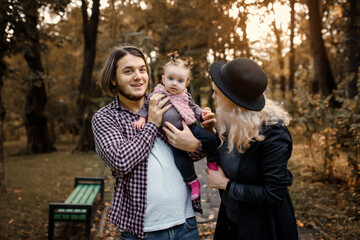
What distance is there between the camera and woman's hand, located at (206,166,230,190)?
7.04ft

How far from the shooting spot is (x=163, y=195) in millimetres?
2049

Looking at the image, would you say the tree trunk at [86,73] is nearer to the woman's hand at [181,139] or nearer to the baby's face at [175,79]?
the baby's face at [175,79]

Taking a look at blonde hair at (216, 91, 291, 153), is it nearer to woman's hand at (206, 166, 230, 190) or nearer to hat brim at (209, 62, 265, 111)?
hat brim at (209, 62, 265, 111)

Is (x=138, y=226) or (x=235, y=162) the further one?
(x=235, y=162)

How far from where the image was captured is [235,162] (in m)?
2.12

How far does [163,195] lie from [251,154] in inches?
26.9

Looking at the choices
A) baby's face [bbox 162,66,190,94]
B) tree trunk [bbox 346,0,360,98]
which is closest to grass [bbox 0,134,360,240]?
baby's face [bbox 162,66,190,94]

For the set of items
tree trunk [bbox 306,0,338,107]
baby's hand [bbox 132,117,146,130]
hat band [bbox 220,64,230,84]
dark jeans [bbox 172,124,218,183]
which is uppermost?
tree trunk [bbox 306,0,338,107]

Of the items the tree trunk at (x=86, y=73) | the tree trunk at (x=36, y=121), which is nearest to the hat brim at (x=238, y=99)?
the tree trunk at (x=86, y=73)

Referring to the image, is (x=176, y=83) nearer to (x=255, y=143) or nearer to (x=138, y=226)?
(x=255, y=143)

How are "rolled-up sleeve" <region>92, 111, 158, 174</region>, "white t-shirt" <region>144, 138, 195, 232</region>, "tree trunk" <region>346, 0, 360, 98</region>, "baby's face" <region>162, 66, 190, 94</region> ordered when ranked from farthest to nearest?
"tree trunk" <region>346, 0, 360, 98</region> → "baby's face" <region>162, 66, 190, 94</region> → "white t-shirt" <region>144, 138, 195, 232</region> → "rolled-up sleeve" <region>92, 111, 158, 174</region>

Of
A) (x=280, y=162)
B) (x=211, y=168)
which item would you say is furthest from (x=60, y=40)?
(x=280, y=162)

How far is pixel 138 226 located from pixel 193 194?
0.48 m

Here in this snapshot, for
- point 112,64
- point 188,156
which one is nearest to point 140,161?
point 188,156
